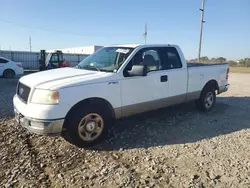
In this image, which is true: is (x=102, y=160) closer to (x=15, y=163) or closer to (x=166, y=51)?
(x=15, y=163)

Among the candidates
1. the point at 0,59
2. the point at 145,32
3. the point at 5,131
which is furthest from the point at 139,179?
the point at 145,32

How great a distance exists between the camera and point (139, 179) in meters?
3.03

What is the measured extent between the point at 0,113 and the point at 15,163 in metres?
3.05

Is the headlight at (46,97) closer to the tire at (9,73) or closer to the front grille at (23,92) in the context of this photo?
the front grille at (23,92)

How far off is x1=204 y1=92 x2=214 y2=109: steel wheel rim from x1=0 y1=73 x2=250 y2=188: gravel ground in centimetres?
104

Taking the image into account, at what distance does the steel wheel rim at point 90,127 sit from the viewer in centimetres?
387

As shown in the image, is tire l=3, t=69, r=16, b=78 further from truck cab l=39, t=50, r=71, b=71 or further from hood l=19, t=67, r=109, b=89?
hood l=19, t=67, r=109, b=89

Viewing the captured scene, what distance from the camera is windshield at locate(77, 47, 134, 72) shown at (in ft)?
14.5

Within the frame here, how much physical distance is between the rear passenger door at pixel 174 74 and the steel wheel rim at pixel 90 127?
1927 millimetres

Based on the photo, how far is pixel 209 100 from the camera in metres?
6.52

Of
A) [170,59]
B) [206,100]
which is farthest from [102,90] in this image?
[206,100]

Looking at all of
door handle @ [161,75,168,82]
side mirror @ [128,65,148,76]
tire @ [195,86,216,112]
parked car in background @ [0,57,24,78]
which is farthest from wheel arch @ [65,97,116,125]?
parked car in background @ [0,57,24,78]

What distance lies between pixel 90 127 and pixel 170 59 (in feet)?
8.49

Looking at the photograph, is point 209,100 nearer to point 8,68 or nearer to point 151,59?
point 151,59
